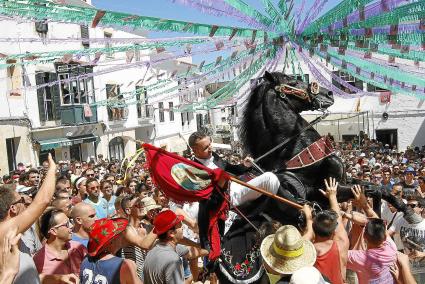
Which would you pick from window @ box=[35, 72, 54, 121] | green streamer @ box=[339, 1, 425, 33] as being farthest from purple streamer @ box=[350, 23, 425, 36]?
window @ box=[35, 72, 54, 121]

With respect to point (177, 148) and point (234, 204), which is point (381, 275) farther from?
point (177, 148)

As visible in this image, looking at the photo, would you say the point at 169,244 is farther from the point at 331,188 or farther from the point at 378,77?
the point at 378,77

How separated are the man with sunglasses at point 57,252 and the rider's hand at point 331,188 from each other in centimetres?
222

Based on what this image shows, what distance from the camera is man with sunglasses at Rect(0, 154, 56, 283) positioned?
2.69 meters

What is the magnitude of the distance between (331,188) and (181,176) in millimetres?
1434

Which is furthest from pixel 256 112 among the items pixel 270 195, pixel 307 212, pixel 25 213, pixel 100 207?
pixel 100 207

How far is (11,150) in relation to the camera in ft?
62.1

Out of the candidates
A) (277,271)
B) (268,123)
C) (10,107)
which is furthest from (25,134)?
(277,271)

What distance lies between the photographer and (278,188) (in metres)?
3.98

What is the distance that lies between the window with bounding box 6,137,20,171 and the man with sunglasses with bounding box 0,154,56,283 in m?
17.0

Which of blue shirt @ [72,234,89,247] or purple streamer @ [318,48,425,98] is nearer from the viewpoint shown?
blue shirt @ [72,234,89,247]

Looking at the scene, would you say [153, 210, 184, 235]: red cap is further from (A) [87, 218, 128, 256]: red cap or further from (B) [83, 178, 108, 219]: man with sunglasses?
(B) [83, 178, 108, 219]: man with sunglasses

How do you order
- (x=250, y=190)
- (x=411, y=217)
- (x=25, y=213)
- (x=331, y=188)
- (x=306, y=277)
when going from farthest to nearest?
(x=411, y=217) → (x=331, y=188) → (x=250, y=190) → (x=25, y=213) → (x=306, y=277)

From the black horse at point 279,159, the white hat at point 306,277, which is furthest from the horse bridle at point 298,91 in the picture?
the white hat at point 306,277
